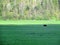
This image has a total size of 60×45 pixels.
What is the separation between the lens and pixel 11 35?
1.52 metres

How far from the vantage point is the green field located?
4.85 ft

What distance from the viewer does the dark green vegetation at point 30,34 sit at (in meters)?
1.48

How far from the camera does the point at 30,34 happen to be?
4.91 ft

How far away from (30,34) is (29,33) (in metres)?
0.02

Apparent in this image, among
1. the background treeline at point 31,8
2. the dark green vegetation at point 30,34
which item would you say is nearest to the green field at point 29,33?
the dark green vegetation at point 30,34

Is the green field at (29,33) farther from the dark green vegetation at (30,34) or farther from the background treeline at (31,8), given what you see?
the background treeline at (31,8)

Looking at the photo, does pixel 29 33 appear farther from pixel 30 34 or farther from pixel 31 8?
A: pixel 31 8

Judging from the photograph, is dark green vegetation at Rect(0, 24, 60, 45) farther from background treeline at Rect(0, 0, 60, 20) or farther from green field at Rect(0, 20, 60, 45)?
background treeline at Rect(0, 0, 60, 20)

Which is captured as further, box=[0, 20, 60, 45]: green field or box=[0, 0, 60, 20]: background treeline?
box=[0, 0, 60, 20]: background treeline

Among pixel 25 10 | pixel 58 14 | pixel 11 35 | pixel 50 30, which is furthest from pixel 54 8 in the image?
pixel 11 35

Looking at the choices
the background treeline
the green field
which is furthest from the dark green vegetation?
the background treeline

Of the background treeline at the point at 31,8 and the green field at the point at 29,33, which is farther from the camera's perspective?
the background treeline at the point at 31,8

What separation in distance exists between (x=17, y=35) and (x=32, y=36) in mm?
150

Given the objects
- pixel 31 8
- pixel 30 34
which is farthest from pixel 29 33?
pixel 31 8
